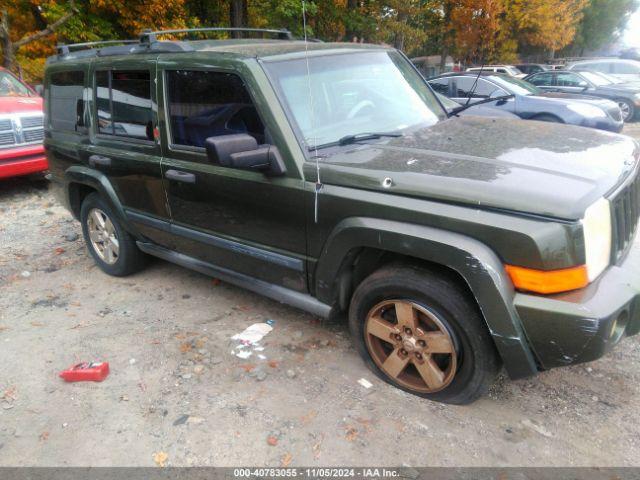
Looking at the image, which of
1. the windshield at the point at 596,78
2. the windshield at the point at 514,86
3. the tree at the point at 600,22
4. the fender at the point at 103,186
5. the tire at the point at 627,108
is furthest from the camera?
the tree at the point at 600,22

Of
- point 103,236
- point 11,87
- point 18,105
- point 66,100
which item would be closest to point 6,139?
point 18,105

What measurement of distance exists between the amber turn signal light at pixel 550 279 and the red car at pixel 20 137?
6.61 m

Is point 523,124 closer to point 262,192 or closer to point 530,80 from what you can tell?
point 262,192

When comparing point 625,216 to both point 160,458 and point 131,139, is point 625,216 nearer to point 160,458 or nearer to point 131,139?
point 160,458

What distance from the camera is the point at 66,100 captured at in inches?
179

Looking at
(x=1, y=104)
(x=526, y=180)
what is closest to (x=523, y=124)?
(x=526, y=180)

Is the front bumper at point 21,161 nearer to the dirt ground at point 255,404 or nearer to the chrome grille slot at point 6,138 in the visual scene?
the chrome grille slot at point 6,138

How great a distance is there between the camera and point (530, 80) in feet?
48.7

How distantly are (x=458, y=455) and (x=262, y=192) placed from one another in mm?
1775

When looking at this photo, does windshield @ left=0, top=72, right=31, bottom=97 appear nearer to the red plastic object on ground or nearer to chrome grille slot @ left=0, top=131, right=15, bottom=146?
chrome grille slot @ left=0, top=131, right=15, bottom=146

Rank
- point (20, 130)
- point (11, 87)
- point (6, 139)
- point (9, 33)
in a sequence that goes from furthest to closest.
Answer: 1. point (9, 33)
2. point (11, 87)
3. point (20, 130)
4. point (6, 139)

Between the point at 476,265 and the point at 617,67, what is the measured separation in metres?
18.1

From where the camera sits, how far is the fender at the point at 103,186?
4.20 m

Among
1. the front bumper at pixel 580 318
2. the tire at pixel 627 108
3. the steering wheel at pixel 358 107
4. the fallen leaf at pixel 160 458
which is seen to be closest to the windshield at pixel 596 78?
the tire at pixel 627 108
